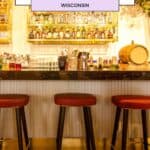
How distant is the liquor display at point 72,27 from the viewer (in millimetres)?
4793

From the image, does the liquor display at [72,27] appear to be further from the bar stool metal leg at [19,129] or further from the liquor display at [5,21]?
the bar stool metal leg at [19,129]

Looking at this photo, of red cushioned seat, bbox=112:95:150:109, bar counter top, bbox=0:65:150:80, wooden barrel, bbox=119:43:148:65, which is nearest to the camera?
red cushioned seat, bbox=112:95:150:109

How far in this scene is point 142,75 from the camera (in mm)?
2982

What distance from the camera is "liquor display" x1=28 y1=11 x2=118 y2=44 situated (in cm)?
479

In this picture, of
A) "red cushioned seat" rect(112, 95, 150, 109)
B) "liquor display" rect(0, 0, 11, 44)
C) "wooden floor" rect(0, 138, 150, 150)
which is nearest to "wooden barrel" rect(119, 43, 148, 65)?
"wooden floor" rect(0, 138, 150, 150)

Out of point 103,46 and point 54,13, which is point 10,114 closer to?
point 54,13

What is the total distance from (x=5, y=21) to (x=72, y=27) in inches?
39.1

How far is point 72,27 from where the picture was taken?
15.7 ft

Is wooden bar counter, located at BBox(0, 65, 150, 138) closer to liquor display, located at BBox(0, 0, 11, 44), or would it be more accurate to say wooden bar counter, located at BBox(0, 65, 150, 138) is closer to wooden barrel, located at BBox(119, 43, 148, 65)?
wooden barrel, located at BBox(119, 43, 148, 65)

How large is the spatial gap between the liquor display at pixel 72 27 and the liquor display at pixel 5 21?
34 cm

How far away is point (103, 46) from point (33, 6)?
1.34m

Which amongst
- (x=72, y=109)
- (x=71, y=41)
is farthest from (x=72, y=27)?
(x=72, y=109)

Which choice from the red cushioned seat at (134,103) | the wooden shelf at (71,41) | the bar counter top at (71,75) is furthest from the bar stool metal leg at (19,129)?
the wooden shelf at (71,41)

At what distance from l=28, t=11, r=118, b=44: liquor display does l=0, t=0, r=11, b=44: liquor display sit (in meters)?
0.34
